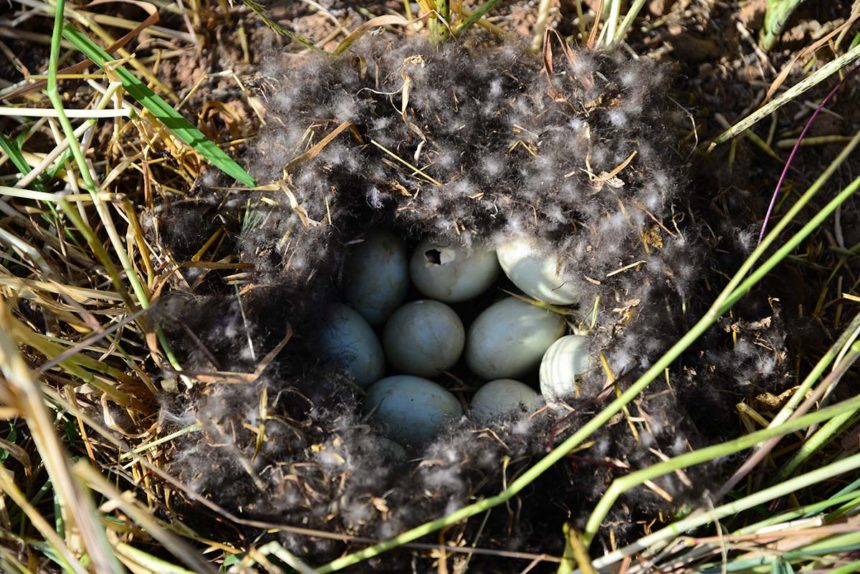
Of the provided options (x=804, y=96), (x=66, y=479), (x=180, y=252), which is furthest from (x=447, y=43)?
(x=66, y=479)

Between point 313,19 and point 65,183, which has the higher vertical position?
point 313,19

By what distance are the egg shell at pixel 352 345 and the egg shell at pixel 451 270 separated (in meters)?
0.18

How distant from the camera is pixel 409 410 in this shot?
68.1 inches

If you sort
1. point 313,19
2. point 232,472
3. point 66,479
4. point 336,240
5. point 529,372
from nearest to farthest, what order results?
1. point 66,479
2. point 232,472
3. point 336,240
4. point 529,372
5. point 313,19

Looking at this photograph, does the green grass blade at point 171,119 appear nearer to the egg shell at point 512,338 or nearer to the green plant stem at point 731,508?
the egg shell at point 512,338

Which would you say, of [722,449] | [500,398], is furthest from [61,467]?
[500,398]

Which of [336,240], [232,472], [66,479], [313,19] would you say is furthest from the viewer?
[313,19]

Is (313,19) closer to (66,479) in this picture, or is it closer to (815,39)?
(815,39)

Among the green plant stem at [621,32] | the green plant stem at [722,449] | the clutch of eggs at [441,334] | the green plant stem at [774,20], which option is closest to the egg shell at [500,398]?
the clutch of eggs at [441,334]

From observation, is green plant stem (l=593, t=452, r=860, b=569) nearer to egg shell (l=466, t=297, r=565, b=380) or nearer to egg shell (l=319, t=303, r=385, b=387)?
egg shell (l=466, t=297, r=565, b=380)

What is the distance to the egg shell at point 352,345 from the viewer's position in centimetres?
174

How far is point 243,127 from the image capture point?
1930mm

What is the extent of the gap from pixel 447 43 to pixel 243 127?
0.55 meters

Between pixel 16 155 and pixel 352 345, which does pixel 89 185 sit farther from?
pixel 352 345
